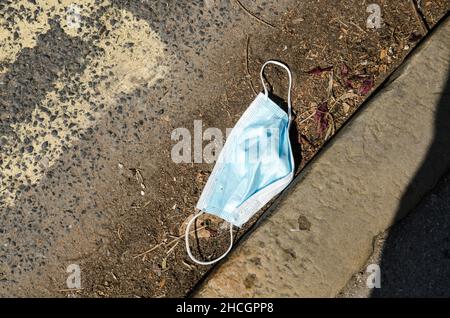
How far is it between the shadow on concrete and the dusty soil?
517mm

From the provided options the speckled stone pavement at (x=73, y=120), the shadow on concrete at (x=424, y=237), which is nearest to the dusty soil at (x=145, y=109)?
the speckled stone pavement at (x=73, y=120)

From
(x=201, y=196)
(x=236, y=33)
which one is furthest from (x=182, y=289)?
(x=236, y=33)

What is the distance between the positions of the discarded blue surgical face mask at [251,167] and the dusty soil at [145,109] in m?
0.08

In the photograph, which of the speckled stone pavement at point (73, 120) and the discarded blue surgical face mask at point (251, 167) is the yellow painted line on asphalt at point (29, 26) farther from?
the discarded blue surgical face mask at point (251, 167)

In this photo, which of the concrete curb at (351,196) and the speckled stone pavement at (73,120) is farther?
the speckled stone pavement at (73,120)

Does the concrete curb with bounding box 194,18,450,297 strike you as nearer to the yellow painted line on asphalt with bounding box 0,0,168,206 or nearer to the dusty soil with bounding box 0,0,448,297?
the dusty soil with bounding box 0,0,448,297

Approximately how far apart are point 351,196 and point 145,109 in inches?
50.3

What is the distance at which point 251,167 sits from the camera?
10.7ft

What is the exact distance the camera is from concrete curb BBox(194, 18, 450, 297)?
3066mm

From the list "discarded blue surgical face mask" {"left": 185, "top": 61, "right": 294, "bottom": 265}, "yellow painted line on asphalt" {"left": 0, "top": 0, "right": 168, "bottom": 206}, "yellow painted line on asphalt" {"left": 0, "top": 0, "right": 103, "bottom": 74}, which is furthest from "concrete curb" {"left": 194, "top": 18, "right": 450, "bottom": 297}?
"yellow painted line on asphalt" {"left": 0, "top": 0, "right": 103, "bottom": 74}

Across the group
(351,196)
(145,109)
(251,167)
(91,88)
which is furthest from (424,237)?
(91,88)

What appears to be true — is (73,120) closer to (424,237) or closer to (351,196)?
(351,196)

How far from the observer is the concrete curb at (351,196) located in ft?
10.1
